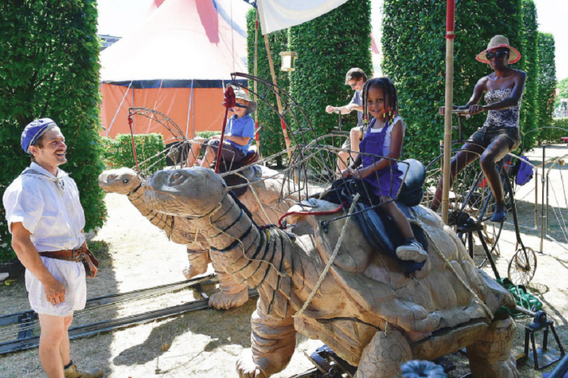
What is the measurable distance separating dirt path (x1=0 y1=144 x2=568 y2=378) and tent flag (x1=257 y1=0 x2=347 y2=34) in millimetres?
3013

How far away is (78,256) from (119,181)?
3.07 feet

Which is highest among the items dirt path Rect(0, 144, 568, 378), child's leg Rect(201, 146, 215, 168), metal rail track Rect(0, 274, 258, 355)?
child's leg Rect(201, 146, 215, 168)

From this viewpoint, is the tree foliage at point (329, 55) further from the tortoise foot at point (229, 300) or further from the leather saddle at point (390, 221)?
the leather saddle at point (390, 221)

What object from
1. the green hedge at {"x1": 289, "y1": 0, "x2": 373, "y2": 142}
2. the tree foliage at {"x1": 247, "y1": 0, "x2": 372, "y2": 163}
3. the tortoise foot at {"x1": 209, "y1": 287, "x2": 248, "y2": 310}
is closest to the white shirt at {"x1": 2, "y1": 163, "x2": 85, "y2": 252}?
the tortoise foot at {"x1": 209, "y1": 287, "x2": 248, "y2": 310}

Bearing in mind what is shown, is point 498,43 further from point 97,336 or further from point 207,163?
point 97,336

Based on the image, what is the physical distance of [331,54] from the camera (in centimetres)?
1020

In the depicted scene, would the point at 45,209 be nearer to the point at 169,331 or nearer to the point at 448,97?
the point at 169,331

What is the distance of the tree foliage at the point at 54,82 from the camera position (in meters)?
5.49

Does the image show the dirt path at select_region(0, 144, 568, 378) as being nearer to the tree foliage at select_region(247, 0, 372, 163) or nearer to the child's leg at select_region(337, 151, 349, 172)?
the child's leg at select_region(337, 151, 349, 172)

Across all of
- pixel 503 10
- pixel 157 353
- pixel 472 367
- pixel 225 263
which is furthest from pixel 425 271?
pixel 503 10

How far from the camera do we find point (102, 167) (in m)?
6.45

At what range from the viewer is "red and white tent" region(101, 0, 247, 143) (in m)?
14.7

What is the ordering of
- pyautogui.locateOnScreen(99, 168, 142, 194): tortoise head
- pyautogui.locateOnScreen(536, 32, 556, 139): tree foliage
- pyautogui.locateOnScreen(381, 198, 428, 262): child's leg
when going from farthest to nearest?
pyautogui.locateOnScreen(536, 32, 556, 139): tree foliage
pyautogui.locateOnScreen(99, 168, 142, 194): tortoise head
pyautogui.locateOnScreen(381, 198, 428, 262): child's leg

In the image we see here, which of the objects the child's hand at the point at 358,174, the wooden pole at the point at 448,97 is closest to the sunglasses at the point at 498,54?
the wooden pole at the point at 448,97
